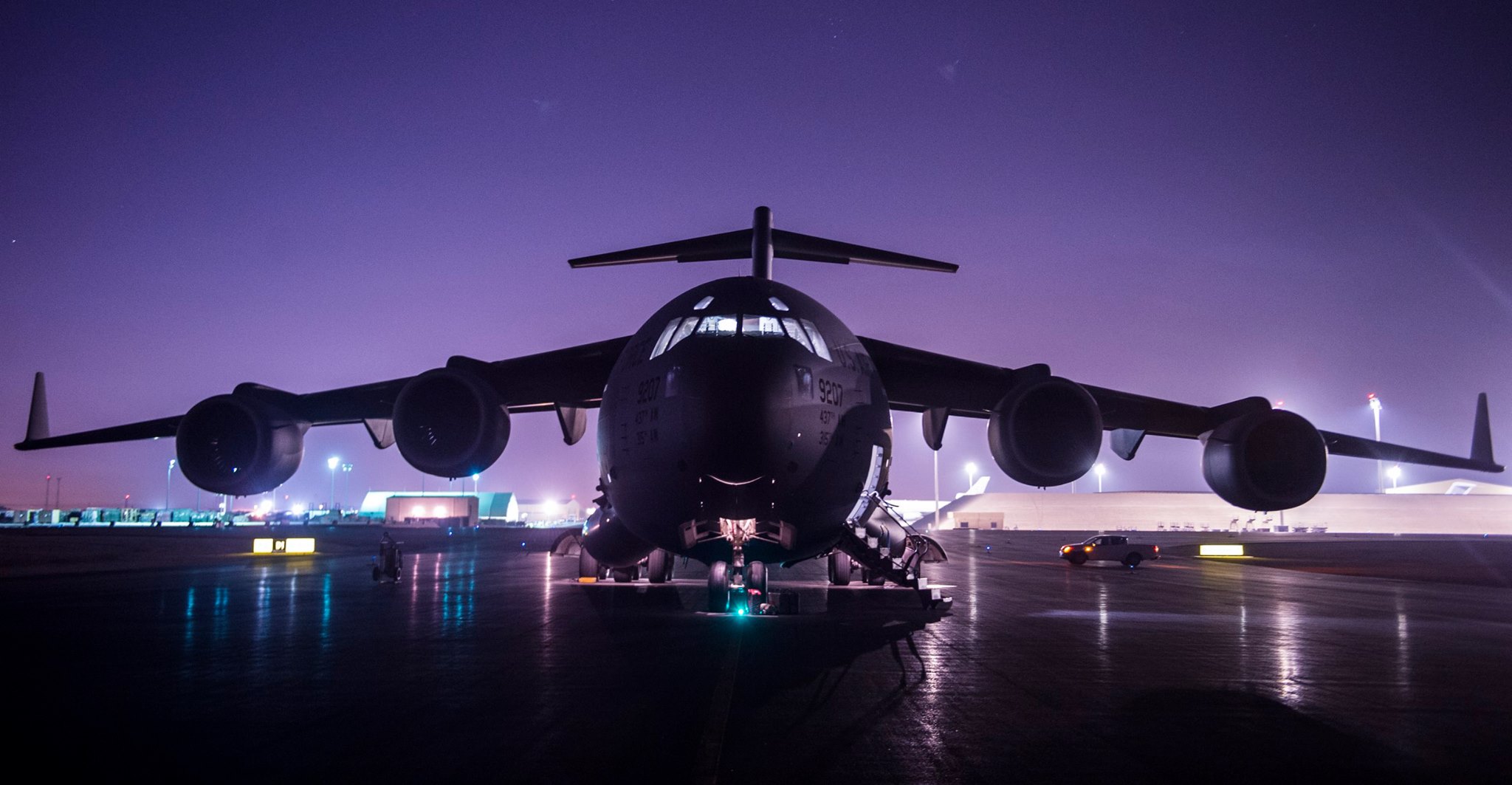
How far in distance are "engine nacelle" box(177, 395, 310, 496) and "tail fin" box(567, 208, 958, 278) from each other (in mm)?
6084

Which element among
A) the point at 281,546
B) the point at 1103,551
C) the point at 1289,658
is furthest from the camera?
the point at 281,546

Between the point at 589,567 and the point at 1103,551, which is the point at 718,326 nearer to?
the point at 589,567

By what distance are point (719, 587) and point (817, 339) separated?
4.33 metres

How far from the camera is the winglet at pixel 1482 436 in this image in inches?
711

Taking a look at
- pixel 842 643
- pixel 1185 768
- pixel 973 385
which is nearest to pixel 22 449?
pixel 842 643

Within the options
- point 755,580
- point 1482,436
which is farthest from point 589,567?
point 1482,436

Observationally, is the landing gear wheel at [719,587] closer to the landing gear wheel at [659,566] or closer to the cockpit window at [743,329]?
the cockpit window at [743,329]

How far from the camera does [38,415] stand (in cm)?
1805

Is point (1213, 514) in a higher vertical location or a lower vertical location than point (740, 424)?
lower

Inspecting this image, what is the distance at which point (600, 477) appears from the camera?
45.7 feet

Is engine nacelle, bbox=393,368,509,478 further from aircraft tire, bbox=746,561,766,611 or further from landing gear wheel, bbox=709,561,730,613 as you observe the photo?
aircraft tire, bbox=746,561,766,611

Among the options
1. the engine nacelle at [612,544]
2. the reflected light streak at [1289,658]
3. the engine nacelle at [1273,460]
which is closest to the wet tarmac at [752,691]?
the reflected light streak at [1289,658]

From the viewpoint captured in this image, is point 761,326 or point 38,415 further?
point 38,415

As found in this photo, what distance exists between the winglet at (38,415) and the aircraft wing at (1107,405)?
53.4 ft
